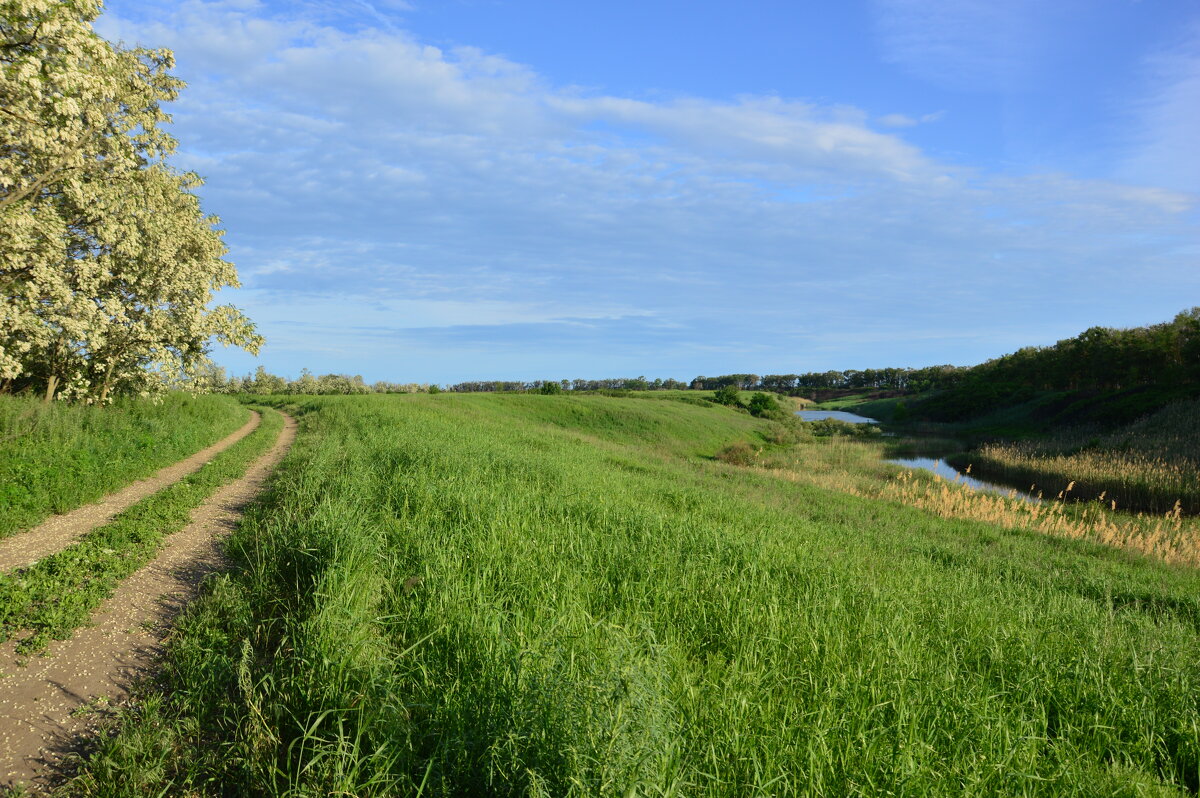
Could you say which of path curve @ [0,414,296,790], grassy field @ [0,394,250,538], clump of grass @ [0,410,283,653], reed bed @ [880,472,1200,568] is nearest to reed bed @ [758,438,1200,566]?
reed bed @ [880,472,1200,568]

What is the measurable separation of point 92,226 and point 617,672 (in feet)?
64.2

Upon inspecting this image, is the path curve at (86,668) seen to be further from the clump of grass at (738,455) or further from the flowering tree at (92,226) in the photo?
the clump of grass at (738,455)

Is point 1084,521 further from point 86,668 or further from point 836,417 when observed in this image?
point 836,417

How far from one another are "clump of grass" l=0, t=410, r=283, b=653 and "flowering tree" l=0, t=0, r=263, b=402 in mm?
5570

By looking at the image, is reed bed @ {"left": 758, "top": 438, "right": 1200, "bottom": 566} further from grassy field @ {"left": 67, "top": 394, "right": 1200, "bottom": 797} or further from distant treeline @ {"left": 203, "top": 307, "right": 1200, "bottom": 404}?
distant treeline @ {"left": 203, "top": 307, "right": 1200, "bottom": 404}

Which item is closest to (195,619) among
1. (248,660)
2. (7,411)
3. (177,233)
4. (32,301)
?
(248,660)

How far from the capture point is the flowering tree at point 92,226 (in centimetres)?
1047

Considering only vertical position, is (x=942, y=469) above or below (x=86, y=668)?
below

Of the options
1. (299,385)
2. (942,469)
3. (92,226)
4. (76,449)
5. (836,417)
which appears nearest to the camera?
(76,449)

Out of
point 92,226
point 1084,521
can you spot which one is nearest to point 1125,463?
point 1084,521

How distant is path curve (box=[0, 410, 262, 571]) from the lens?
8445mm

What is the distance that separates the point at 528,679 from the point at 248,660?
9.46 ft

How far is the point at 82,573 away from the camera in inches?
295

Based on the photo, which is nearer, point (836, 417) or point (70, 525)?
point (70, 525)
